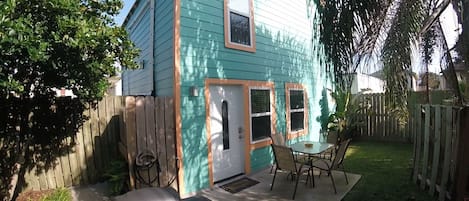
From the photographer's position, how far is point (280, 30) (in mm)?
7824

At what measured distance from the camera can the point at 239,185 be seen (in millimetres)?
5746

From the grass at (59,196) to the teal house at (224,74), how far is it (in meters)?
1.89

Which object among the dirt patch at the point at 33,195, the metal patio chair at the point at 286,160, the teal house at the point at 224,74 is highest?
the teal house at the point at 224,74

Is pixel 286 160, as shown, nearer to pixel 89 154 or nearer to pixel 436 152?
pixel 436 152

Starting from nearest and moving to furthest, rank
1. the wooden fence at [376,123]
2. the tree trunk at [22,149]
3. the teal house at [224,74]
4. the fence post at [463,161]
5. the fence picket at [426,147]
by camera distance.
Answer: the fence post at [463,161], the tree trunk at [22,149], the fence picket at [426,147], the teal house at [224,74], the wooden fence at [376,123]

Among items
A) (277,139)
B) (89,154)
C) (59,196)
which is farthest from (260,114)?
(59,196)

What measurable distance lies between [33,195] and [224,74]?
163 inches

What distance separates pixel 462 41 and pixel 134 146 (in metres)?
6.00

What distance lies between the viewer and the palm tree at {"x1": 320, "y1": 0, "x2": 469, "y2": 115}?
367 cm

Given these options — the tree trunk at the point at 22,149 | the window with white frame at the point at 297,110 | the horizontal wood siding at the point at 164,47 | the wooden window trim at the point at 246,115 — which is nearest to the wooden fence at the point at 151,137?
the horizontal wood siding at the point at 164,47

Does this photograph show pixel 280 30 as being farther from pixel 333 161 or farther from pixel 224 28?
pixel 333 161

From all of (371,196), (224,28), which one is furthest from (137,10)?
(371,196)

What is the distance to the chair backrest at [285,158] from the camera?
16.5 feet

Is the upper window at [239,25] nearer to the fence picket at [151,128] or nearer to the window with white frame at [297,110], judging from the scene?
the fence picket at [151,128]
